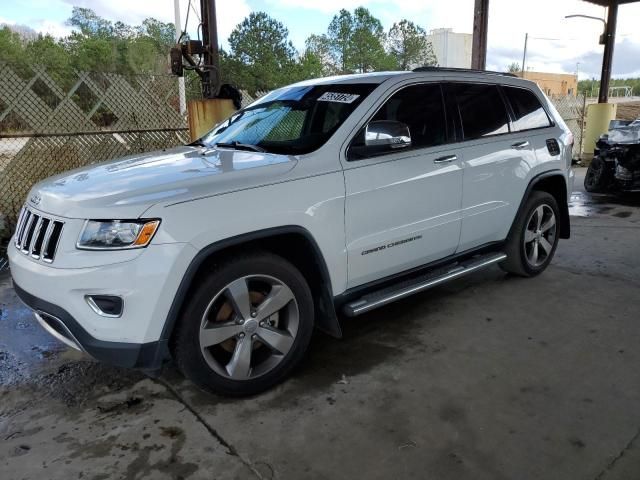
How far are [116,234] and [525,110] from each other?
365 centimetres

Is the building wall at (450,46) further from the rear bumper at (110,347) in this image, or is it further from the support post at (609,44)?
the rear bumper at (110,347)

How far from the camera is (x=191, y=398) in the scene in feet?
9.87

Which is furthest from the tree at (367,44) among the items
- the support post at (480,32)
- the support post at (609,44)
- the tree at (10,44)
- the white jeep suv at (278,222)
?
the white jeep suv at (278,222)

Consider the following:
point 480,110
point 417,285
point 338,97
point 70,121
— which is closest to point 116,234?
point 338,97

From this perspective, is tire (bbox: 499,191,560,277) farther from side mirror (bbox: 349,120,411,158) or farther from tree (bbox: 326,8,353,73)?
tree (bbox: 326,8,353,73)

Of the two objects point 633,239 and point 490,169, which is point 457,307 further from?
point 633,239

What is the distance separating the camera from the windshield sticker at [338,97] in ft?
11.6

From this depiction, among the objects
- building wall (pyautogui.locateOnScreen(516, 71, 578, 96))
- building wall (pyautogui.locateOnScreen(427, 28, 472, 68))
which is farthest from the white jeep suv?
building wall (pyautogui.locateOnScreen(516, 71, 578, 96))

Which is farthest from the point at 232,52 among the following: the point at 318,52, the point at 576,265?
the point at 576,265

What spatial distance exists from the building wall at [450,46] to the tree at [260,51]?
93.6 ft

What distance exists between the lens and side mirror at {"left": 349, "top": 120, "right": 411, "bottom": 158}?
10.7 feet

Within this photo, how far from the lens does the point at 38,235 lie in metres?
2.71

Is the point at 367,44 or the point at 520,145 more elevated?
the point at 367,44

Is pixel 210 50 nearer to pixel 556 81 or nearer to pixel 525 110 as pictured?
pixel 525 110
